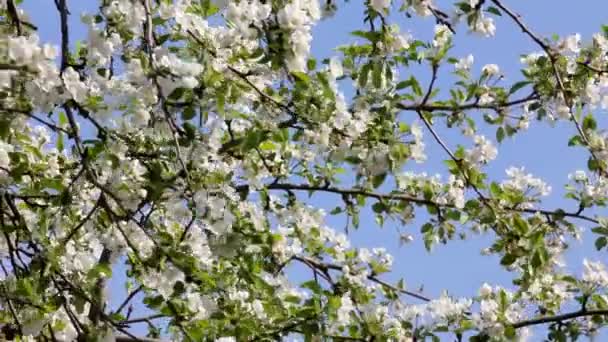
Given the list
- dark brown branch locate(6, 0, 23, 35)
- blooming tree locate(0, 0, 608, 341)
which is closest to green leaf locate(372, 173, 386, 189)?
blooming tree locate(0, 0, 608, 341)

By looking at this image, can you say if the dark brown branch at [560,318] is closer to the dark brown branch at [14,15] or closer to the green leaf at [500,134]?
the green leaf at [500,134]

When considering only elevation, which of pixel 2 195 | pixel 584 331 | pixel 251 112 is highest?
pixel 251 112

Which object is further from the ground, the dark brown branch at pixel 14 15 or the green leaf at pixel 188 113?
the dark brown branch at pixel 14 15

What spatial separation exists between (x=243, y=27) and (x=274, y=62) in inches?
5.0

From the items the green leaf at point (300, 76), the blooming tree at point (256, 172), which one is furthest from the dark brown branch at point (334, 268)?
the green leaf at point (300, 76)

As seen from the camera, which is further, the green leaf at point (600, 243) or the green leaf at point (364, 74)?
the green leaf at point (600, 243)

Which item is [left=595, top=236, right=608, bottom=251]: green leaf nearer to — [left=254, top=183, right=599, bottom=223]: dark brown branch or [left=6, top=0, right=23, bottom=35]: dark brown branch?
[left=254, top=183, right=599, bottom=223]: dark brown branch

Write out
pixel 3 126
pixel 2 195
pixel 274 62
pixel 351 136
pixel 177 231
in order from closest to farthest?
pixel 274 62
pixel 3 126
pixel 351 136
pixel 2 195
pixel 177 231

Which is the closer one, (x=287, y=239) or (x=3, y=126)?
(x=3, y=126)

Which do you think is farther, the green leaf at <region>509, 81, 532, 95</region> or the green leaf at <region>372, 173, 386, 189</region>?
the green leaf at <region>509, 81, 532, 95</region>

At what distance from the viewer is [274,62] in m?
2.61

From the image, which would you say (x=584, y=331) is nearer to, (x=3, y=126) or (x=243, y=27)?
(x=243, y=27)

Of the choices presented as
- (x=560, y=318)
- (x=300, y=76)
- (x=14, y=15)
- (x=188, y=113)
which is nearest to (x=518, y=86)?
(x=560, y=318)

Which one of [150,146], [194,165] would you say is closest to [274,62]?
[194,165]
